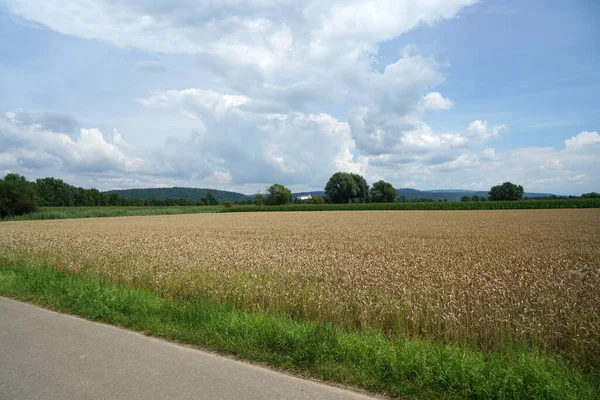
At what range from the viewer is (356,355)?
200 inches

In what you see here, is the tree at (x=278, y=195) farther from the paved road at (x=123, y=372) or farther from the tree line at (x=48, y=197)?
the paved road at (x=123, y=372)

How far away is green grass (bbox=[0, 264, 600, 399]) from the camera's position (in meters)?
4.24

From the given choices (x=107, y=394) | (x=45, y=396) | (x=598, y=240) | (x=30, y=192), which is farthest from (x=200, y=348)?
(x=30, y=192)

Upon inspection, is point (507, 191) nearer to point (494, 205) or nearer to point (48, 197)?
point (494, 205)

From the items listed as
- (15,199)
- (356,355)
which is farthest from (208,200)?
(356,355)

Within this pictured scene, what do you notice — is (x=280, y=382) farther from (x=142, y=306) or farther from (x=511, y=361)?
(x=142, y=306)

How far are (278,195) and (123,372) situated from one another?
12388 centimetres

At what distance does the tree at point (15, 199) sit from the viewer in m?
66.8

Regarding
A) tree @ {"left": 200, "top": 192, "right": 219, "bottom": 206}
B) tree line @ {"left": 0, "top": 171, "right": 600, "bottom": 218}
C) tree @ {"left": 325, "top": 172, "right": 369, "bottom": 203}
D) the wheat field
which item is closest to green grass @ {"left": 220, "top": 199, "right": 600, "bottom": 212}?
tree line @ {"left": 0, "top": 171, "right": 600, "bottom": 218}

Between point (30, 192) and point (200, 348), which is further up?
point (30, 192)

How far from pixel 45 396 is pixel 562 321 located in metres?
7.56

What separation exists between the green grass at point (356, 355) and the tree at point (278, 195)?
12046cm

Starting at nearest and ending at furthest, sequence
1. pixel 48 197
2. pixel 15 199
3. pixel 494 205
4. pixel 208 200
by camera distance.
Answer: pixel 494 205
pixel 15 199
pixel 48 197
pixel 208 200

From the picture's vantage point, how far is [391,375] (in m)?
4.61
